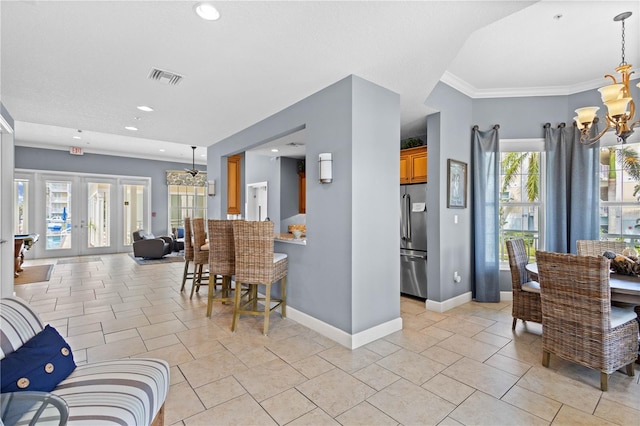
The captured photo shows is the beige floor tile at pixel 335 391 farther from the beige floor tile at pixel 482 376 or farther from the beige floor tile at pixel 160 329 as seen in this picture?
the beige floor tile at pixel 160 329

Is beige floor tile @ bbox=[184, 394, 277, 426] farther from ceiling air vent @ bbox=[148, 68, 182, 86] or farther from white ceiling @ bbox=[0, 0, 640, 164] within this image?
ceiling air vent @ bbox=[148, 68, 182, 86]

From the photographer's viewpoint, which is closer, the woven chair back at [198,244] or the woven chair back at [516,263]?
the woven chair back at [516,263]

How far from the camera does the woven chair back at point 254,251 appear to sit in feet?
10.1

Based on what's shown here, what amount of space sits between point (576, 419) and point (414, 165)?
125 inches

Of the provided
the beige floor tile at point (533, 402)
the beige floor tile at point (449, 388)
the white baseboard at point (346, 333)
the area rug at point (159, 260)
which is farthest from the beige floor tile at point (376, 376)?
the area rug at point (159, 260)

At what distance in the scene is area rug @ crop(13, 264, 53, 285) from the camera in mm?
5467

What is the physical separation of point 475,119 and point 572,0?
1.94 m

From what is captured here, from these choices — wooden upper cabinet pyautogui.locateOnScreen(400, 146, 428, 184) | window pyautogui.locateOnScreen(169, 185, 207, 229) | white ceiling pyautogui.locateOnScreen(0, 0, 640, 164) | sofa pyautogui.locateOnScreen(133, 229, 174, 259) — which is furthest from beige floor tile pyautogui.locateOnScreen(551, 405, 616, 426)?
window pyautogui.locateOnScreen(169, 185, 207, 229)

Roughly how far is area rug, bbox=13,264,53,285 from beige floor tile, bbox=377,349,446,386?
633 centimetres

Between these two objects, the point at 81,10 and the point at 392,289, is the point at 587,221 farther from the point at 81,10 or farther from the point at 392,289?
the point at 81,10

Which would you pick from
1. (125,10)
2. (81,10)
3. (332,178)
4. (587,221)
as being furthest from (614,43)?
(81,10)

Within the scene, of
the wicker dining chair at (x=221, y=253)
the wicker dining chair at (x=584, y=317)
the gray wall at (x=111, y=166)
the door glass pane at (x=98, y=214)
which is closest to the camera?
the wicker dining chair at (x=584, y=317)

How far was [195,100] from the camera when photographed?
359cm

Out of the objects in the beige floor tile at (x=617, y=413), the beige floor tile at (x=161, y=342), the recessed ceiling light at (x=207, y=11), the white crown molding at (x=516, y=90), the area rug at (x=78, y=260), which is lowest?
the beige floor tile at (x=617, y=413)
